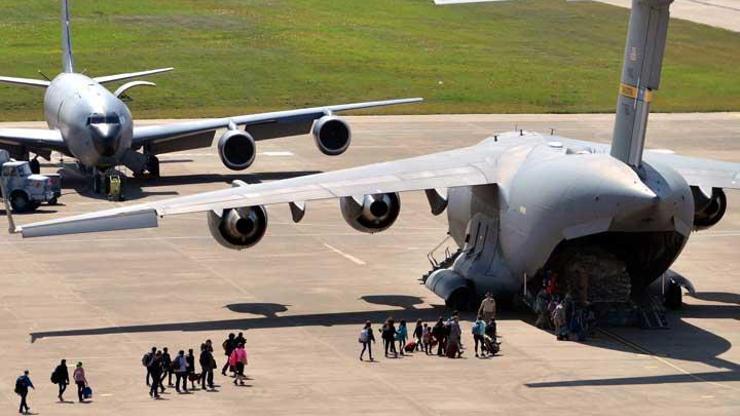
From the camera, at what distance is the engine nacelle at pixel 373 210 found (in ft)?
175

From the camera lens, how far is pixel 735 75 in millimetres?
119438

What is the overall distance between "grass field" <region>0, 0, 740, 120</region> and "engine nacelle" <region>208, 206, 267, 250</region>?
170 ft

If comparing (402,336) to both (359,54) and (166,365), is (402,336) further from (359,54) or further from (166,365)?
(359,54)

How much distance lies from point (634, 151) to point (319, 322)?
9.92 metres

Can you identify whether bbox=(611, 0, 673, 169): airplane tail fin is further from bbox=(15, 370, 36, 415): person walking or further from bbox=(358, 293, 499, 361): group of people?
bbox=(15, 370, 36, 415): person walking

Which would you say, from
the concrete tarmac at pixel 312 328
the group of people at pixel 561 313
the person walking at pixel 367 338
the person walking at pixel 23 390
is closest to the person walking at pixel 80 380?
the concrete tarmac at pixel 312 328

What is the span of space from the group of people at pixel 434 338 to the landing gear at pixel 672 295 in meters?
7.26

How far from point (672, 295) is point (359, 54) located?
70819mm

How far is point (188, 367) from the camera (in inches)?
1729

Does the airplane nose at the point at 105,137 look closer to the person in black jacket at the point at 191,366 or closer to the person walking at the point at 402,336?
the person walking at the point at 402,336

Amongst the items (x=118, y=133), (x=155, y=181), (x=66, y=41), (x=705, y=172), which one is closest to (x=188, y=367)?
(x=705, y=172)

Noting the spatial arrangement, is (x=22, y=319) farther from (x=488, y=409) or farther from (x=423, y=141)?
(x=423, y=141)

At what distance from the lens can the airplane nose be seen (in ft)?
242

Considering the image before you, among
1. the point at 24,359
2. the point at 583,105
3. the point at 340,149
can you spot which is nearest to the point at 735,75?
the point at 583,105
